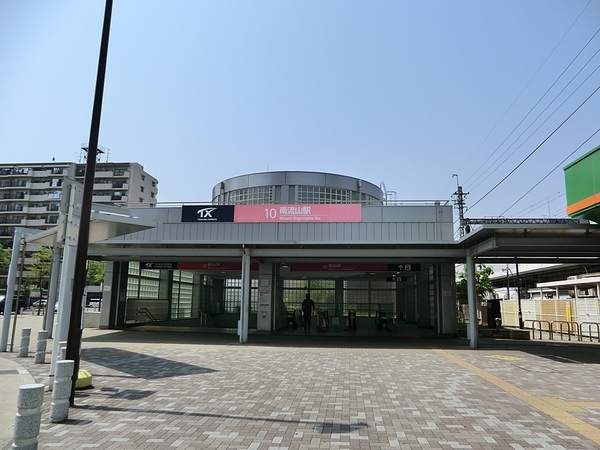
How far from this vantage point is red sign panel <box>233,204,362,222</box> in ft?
58.4

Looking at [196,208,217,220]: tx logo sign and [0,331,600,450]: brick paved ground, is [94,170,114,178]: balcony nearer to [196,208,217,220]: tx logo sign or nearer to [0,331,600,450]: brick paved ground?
[196,208,217,220]: tx logo sign

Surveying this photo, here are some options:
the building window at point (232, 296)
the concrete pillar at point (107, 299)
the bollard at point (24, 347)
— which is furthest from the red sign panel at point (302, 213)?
the building window at point (232, 296)

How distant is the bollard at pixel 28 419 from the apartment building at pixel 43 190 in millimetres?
77856

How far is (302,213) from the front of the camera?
58.7ft

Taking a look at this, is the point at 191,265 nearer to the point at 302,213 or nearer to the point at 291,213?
the point at 291,213

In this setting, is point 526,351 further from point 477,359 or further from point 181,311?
point 181,311

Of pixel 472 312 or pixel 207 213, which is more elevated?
pixel 207 213

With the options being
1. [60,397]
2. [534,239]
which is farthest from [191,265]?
[60,397]

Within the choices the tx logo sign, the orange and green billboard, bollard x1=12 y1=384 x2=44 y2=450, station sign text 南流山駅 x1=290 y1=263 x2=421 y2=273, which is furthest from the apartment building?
bollard x1=12 y1=384 x2=44 y2=450

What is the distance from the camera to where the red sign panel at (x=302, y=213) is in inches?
701

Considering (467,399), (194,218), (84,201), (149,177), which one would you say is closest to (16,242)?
(194,218)

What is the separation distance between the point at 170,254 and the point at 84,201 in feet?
35.9

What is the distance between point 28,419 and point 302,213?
14078mm

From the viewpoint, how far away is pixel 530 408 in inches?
272
